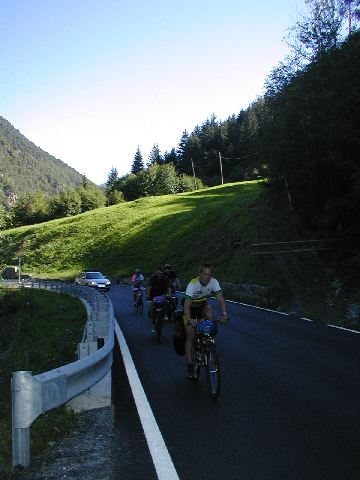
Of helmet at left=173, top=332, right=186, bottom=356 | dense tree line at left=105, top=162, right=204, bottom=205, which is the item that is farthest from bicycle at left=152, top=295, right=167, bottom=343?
dense tree line at left=105, top=162, right=204, bottom=205

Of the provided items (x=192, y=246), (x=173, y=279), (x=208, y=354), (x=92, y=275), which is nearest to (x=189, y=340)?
(x=208, y=354)

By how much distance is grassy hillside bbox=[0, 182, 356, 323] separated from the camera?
21297 millimetres

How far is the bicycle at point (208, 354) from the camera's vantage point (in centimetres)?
681

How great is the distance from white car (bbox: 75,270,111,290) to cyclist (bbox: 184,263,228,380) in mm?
28820

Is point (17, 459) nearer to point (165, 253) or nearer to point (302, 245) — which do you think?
point (302, 245)

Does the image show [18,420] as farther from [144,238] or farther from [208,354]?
[144,238]

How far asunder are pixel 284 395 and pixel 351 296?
38.0ft

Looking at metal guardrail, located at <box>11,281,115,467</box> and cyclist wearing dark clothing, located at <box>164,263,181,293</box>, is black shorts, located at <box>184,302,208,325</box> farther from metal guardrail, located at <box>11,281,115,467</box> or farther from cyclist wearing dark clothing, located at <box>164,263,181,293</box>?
cyclist wearing dark clothing, located at <box>164,263,181,293</box>

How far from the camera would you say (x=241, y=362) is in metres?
9.32

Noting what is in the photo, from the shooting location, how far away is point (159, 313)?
1298 centimetres

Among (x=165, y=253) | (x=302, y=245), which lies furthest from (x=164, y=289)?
(x=165, y=253)

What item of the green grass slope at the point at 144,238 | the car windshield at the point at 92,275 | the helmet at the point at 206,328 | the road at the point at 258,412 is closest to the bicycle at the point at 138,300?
the road at the point at 258,412

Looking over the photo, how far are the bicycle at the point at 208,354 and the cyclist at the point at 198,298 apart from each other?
10 cm

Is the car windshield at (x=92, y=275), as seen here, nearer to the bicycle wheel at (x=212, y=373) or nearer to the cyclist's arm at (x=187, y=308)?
the cyclist's arm at (x=187, y=308)
